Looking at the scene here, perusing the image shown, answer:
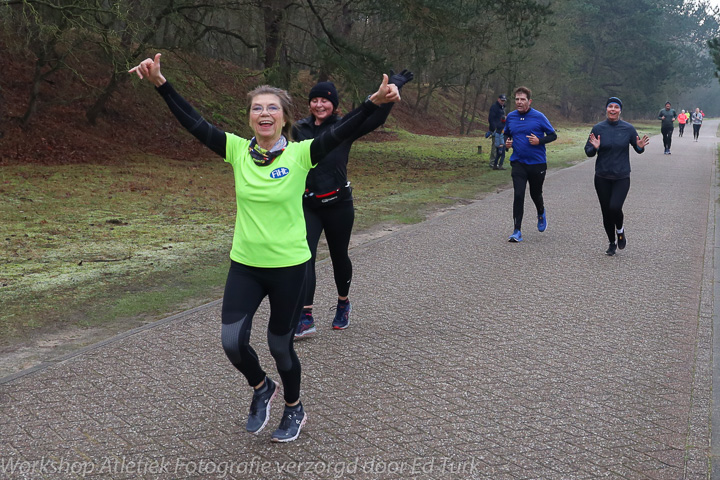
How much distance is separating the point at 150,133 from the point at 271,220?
21299 millimetres

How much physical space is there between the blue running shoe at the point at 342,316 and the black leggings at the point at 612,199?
4643mm

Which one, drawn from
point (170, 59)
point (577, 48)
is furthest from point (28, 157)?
point (577, 48)

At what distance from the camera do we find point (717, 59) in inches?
1084

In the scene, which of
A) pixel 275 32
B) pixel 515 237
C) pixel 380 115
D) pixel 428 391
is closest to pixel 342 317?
pixel 428 391

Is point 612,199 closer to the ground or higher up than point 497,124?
closer to the ground

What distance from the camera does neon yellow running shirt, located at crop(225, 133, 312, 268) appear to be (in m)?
4.06

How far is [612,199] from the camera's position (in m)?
9.81

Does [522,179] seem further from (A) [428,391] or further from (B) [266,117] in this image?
(B) [266,117]

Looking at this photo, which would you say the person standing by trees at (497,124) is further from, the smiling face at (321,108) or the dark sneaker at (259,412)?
the dark sneaker at (259,412)

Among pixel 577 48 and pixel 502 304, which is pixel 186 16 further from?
pixel 577 48

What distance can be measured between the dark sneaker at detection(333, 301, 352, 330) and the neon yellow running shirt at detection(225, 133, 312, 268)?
2.46 meters

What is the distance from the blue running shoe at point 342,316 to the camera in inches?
258

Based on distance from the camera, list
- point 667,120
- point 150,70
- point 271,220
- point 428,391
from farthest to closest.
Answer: point 667,120, point 428,391, point 150,70, point 271,220

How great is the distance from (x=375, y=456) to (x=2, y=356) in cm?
317
